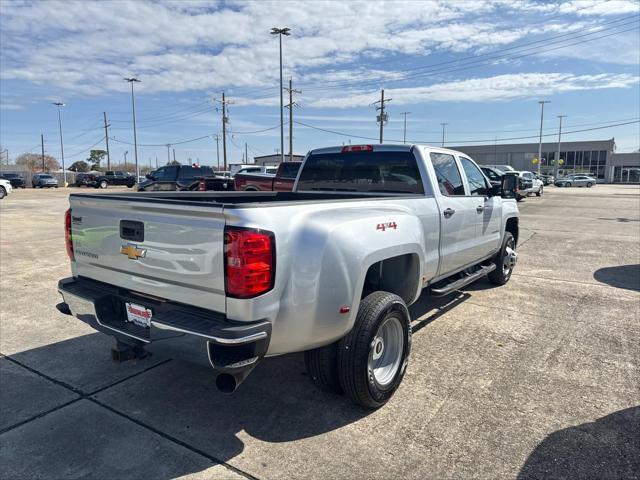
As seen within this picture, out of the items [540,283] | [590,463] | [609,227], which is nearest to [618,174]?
[609,227]

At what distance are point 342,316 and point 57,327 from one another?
12.1ft

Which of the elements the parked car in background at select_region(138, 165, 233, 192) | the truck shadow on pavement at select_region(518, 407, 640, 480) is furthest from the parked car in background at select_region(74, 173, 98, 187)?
the truck shadow on pavement at select_region(518, 407, 640, 480)

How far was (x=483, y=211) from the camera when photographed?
5.56 m

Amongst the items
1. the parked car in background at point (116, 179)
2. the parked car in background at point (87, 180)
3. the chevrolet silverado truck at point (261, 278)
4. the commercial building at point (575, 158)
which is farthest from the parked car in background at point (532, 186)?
the commercial building at point (575, 158)

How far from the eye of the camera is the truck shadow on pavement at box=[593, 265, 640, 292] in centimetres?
698

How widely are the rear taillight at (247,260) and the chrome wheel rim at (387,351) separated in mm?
1220

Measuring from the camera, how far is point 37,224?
13891 mm

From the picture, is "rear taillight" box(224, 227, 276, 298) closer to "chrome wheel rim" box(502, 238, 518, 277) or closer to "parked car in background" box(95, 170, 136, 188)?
"chrome wheel rim" box(502, 238, 518, 277)

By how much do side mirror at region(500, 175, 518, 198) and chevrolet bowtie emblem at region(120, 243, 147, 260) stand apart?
4677mm

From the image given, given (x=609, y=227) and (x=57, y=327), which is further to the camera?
(x=609, y=227)

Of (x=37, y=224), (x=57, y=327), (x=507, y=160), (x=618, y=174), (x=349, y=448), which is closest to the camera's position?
(x=349, y=448)

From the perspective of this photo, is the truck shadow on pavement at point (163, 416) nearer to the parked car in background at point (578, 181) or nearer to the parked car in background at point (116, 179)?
the parked car in background at point (116, 179)

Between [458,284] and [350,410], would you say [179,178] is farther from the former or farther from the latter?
[350,410]

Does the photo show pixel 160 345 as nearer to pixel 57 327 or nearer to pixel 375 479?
pixel 375 479
